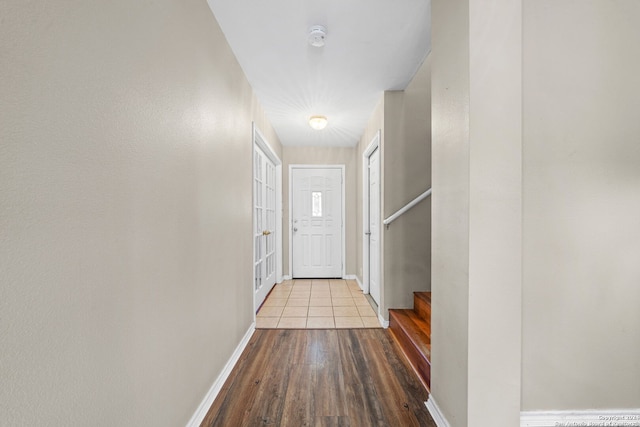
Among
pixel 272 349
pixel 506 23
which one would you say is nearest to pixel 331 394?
pixel 272 349

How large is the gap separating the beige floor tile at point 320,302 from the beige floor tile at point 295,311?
0.17 meters

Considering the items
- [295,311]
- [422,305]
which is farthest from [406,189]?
[295,311]

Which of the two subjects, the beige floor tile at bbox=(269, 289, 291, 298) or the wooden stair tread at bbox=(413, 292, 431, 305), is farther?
the beige floor tile at bbox=(269, 289, 291, 298)

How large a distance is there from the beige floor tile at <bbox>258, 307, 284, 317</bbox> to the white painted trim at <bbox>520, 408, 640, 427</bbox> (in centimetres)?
240

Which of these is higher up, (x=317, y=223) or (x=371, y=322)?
(x=317, y=223)

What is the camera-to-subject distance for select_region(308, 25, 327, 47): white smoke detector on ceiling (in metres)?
2.04

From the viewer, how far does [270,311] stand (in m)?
3.50

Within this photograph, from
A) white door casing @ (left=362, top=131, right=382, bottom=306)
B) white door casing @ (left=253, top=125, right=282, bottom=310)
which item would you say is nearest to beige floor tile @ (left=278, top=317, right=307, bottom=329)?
white door casing @ (left=253, top=125, right=282, bottom=310)

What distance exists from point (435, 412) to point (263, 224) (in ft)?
9.54

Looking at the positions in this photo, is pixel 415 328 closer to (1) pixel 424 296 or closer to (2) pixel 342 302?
(1) pixel 424 296

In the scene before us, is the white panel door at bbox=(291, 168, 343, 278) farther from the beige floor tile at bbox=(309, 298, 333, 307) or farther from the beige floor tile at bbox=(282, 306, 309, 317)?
the beige floor tile at bbox=(282, 306, 309, 317)

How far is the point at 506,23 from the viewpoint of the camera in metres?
1.32

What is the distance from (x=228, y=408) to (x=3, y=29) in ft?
6.10

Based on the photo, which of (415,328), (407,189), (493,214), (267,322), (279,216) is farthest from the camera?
(279,216)
